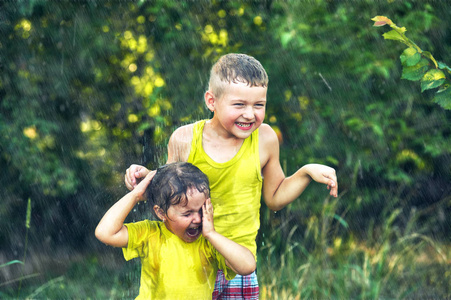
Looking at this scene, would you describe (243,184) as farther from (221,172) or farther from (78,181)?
(78,181)

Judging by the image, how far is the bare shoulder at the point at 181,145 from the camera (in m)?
2.34

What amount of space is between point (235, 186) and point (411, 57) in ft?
2.95

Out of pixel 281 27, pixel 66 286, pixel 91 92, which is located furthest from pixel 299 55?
pixel 66 286

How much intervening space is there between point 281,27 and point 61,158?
2097mm

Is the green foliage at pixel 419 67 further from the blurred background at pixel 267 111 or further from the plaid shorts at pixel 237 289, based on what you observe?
the blurred background at pixel 267 111

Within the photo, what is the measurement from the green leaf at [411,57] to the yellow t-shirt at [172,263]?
42.6 inches

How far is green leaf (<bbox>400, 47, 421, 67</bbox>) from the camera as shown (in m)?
2.09

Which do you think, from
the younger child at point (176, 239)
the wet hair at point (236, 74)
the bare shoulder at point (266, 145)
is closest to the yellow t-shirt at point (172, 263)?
the younger child at point (176, 239)

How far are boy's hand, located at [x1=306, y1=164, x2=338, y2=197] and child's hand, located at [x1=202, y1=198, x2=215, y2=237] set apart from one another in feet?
1.54

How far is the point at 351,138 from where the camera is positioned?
4.29 metres

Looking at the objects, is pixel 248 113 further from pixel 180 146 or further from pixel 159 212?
pixel 159 212

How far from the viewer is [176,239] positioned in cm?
219

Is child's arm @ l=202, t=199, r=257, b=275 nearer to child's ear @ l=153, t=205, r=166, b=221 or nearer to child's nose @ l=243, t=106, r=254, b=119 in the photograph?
child's ear @ l=153, t=205, r=166, b=221

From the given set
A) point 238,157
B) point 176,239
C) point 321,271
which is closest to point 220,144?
point 238,157
